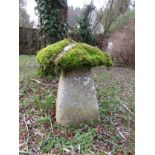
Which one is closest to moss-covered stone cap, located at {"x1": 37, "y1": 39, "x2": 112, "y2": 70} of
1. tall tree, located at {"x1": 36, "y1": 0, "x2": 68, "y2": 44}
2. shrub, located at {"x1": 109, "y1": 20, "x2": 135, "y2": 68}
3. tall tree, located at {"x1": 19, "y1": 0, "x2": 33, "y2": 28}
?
shrub, located at {"x1": 109, "y1": 20, "x2": 135, "y2": 68}

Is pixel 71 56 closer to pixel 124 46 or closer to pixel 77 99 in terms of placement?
pixel 77 99

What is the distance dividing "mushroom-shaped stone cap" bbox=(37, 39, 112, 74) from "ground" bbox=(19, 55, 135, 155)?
32 cm

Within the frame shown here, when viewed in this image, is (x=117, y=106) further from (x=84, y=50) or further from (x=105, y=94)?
(x=84, y=50)

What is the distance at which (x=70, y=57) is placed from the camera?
1479 millimetres

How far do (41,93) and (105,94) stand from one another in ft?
1.46

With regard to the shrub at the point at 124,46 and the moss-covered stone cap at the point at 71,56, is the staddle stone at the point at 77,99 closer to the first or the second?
the moss-covered stone cap at the point at 71,56

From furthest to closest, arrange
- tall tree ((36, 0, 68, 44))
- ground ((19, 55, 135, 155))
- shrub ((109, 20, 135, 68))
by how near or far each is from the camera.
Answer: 1. tall tree ((36, 0, 68, 44))
2. shrub ((109, 20, 135, 68))
3. ground ((19, 55, 135, 155))

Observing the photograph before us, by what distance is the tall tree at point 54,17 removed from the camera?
2225mm

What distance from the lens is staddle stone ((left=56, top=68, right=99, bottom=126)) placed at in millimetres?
1539

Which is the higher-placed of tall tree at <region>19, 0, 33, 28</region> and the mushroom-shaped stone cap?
tall tree at <region>19, 0, 33, 28</region>

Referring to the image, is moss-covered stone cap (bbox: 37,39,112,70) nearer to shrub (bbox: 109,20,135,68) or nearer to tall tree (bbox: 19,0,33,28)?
shrub (bbox: 109,20,135,68)

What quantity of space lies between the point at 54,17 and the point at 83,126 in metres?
1.06

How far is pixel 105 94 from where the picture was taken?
194 centimetres
